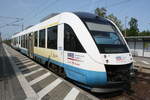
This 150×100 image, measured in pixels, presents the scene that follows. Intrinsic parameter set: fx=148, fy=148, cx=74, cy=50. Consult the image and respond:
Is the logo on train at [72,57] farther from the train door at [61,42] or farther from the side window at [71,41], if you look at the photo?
the train door at [61,42]

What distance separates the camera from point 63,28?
595cm

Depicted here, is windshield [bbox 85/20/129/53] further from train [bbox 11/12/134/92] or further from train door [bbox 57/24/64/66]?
train door [bbox 57/24/64/66]

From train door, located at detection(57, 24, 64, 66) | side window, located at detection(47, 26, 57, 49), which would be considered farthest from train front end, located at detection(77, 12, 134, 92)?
side window, located at detection(47, 26, 57, 49)

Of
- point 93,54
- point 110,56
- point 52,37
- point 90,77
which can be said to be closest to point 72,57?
point 93,54

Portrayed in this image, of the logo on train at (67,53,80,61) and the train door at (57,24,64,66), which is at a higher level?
the train door at (57,24,64,66)

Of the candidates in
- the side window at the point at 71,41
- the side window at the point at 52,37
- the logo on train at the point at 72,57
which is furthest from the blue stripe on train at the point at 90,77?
the side window at the point at 52,37

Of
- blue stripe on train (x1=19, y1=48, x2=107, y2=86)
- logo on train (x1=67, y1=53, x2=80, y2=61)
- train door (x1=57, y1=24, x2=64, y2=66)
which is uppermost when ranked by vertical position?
train door (x1=57, y1=24, x2=64, y2=66)

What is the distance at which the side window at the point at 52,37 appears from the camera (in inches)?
267

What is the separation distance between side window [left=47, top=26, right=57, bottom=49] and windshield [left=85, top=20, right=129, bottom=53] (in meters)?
2.11

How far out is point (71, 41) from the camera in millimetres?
5367

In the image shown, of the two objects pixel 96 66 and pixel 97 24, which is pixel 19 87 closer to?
pixel 96 66

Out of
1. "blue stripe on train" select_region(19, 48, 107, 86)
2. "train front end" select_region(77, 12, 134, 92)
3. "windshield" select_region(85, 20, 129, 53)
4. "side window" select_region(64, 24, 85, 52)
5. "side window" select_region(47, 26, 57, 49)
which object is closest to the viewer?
"blue stripe on train" select_region(19, 48, 107, 86)

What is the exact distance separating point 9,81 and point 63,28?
311 centimetres

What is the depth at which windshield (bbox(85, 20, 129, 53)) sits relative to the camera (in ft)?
15.9
